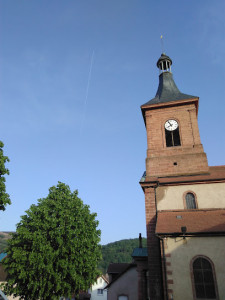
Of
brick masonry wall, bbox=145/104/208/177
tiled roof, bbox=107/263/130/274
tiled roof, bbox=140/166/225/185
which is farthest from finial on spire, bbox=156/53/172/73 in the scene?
tiled roof, bbox=107/263/130/274

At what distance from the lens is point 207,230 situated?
1489 cm

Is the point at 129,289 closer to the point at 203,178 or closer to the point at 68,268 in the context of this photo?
the point at 68,268

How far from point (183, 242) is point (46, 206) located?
11319mm

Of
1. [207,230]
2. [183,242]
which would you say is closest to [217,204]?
[207,230]

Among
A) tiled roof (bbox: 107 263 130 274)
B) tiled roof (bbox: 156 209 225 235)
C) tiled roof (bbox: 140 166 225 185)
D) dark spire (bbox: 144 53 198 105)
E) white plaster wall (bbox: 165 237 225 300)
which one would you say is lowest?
white plaster wall (bbox: 165 237 225 300)

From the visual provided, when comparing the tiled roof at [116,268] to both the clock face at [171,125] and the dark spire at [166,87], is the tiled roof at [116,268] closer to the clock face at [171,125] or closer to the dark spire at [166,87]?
the clock face at [171,125]

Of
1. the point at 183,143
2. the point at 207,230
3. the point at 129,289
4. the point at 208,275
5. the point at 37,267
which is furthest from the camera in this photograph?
the point at 129,289

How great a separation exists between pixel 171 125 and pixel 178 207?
351 inches

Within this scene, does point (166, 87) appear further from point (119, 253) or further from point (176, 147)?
point (119, 253)

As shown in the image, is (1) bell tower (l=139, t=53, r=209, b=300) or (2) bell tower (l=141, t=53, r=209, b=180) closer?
(1) bell tower (l=139, t=53, r=209, b=300)

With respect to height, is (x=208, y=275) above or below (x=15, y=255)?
below

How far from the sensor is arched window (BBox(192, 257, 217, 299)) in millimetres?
13556

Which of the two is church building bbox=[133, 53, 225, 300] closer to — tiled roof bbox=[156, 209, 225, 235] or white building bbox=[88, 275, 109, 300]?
tiled roof bbox=[156, 209, 225, 235]

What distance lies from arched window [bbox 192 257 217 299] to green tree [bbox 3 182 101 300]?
28.1ft
